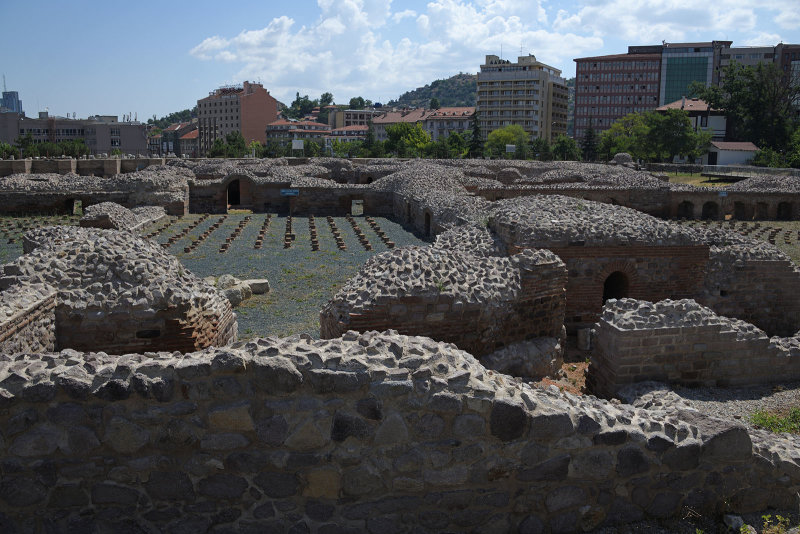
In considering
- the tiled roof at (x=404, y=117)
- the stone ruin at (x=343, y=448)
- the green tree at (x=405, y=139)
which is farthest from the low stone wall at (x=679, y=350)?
the tiled roof at (x=404, y=117)

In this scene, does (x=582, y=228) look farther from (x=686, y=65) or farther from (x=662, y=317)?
(x=686, y=65)

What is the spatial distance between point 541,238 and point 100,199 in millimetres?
19317

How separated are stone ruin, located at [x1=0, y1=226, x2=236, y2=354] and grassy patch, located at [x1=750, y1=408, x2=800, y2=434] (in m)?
6.20

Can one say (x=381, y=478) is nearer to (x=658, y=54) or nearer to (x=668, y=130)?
(x=668, y=130)

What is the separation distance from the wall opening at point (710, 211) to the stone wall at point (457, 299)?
22166 millimetres

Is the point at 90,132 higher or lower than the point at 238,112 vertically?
lower

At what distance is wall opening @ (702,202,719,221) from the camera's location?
1121 inches

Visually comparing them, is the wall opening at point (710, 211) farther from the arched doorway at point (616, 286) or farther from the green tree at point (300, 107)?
the green tree at point (300, 107)

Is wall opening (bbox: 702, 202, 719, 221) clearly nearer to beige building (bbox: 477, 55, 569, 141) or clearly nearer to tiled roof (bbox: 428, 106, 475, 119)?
beige building (bbox: 477, 55, 569, 141)

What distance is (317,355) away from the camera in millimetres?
4016

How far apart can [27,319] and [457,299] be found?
15.4 ft

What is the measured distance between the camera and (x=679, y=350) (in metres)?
8.11

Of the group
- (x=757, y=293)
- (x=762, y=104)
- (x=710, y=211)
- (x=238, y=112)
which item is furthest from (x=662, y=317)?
(x=238, y=112)

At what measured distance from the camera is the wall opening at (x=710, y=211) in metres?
28.5
